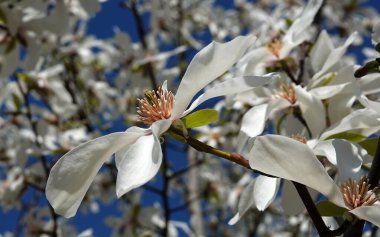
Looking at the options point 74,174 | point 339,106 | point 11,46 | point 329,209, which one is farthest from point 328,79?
point 11,46

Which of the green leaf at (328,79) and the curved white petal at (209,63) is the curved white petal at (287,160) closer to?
Result: the curved white petal at (209,63)

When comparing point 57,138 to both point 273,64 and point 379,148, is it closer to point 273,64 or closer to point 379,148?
point 273,64

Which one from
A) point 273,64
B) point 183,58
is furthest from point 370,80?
point 183,58

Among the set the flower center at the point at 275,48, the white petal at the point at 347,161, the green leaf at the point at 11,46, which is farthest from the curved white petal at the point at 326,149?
the green leaf at the point at 11,46

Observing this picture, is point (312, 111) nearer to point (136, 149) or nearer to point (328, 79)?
point (328, 79)

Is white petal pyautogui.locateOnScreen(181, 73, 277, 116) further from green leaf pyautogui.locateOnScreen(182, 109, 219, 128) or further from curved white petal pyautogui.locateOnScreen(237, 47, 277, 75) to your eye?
curved white petal pyautogui.locateOnScreen(237, 47, 277, 75)

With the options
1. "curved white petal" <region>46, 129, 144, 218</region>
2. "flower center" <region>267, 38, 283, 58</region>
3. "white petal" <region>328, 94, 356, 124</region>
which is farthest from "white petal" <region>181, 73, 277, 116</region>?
"flower center" <region>267, 38, 283, 58</region>
